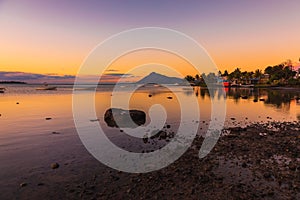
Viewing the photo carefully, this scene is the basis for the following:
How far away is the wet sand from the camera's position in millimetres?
8047

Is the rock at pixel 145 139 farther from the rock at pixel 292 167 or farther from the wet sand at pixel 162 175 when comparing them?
the rock at pixel 292 167

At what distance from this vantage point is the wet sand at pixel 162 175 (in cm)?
805

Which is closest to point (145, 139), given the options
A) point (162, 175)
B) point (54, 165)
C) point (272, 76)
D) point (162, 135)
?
point (162, 135)

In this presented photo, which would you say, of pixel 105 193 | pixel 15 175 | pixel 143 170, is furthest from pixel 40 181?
pixel 143 170

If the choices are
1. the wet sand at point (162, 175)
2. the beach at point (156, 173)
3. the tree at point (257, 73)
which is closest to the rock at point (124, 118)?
the beach at point (156, 173)

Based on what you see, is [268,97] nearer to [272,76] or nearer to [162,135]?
[162,135]

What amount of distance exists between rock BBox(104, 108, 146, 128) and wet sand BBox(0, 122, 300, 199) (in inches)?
284

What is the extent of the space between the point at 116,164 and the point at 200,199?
5223 millimetres

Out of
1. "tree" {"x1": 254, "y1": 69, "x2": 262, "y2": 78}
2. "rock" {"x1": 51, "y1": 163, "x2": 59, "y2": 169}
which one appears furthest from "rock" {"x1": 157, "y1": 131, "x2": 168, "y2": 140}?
"tree" {"x1": 254, "y1": 69, "x2": 262, "y2": 78}

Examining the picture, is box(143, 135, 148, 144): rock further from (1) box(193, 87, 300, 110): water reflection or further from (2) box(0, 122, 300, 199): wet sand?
(1) box(193, 87, 300, 110): water reflection

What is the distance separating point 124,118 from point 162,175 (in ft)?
43.2

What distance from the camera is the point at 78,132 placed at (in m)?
18.1

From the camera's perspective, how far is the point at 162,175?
970 centimetres

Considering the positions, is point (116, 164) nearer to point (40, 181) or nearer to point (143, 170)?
point (143, 170)
